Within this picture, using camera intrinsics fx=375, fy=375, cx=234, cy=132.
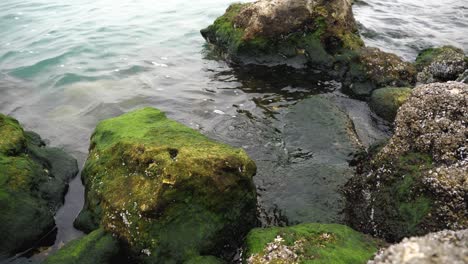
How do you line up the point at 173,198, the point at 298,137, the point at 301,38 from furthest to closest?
1. the point at 301,38
2. the point at 298,137
3. the point at 173,198

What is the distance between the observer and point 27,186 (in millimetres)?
6875

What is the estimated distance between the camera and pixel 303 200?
23.2 feet

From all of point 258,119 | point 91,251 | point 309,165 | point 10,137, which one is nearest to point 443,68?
point 258,119

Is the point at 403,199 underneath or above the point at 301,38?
underneath

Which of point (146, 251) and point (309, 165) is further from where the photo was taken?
point (309, 165)

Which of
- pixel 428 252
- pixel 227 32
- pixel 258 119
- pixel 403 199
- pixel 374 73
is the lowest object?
pixel 258 119

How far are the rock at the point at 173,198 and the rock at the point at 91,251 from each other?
195mm

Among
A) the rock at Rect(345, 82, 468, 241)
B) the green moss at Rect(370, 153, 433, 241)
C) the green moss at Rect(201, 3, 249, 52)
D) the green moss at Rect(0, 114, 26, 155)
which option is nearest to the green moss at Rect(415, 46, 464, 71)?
the rock at Rect(345, 82, 468, 241)

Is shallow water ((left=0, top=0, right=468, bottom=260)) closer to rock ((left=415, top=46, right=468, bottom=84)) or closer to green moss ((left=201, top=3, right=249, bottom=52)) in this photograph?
green moss ((left=201, top=3, right=249, bottom=52))

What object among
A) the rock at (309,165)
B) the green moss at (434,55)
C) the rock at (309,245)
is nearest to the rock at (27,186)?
the rock at (309,245)

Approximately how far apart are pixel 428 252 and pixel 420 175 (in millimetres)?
3261

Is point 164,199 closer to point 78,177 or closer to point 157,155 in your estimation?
point 157,155

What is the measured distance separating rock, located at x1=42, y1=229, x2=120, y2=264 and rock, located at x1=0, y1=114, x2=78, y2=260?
1.02m

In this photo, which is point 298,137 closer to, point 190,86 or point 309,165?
point 309,165
